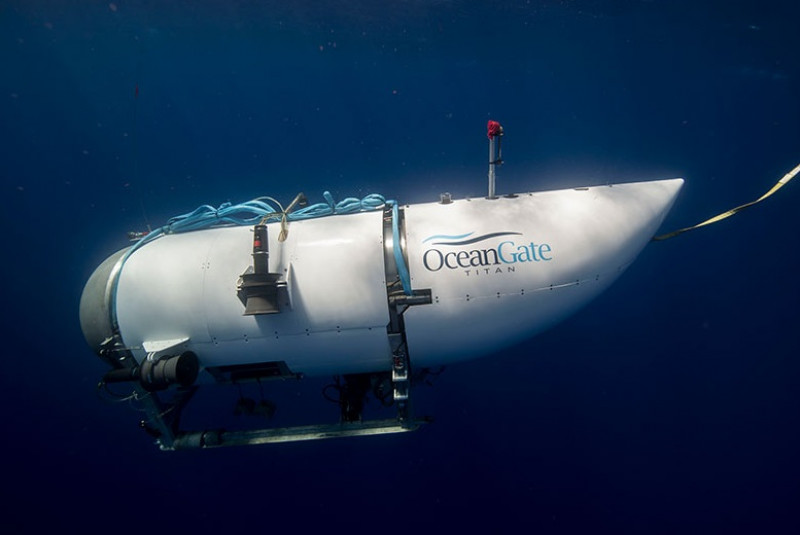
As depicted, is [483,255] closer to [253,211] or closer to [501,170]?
[253,211]

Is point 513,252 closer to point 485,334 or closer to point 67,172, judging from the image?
point 485,334

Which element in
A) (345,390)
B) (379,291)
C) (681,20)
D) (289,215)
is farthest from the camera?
(681,20)

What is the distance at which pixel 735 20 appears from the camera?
574cm

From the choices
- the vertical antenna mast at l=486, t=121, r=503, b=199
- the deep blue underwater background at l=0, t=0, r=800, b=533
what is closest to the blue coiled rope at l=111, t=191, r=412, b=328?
the vertical antenna mast at l=486, t=121, r=503, b=199

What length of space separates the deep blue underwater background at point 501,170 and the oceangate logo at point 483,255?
3.61 m

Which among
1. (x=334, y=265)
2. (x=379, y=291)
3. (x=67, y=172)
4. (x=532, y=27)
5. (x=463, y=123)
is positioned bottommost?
(x=379, y=291)

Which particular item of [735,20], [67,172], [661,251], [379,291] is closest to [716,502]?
[661,251]

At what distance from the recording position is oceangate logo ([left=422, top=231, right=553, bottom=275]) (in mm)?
2270

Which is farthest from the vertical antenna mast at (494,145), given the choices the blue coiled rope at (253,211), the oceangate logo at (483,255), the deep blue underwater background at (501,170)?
the deep blue underwater background at (501,170)

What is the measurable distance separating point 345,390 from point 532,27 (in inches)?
270

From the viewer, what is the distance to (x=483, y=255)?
2281 mm

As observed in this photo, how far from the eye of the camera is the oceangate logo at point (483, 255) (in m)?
2.27

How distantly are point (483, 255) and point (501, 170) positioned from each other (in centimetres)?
411

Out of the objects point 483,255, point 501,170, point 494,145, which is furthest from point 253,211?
point 501,170
